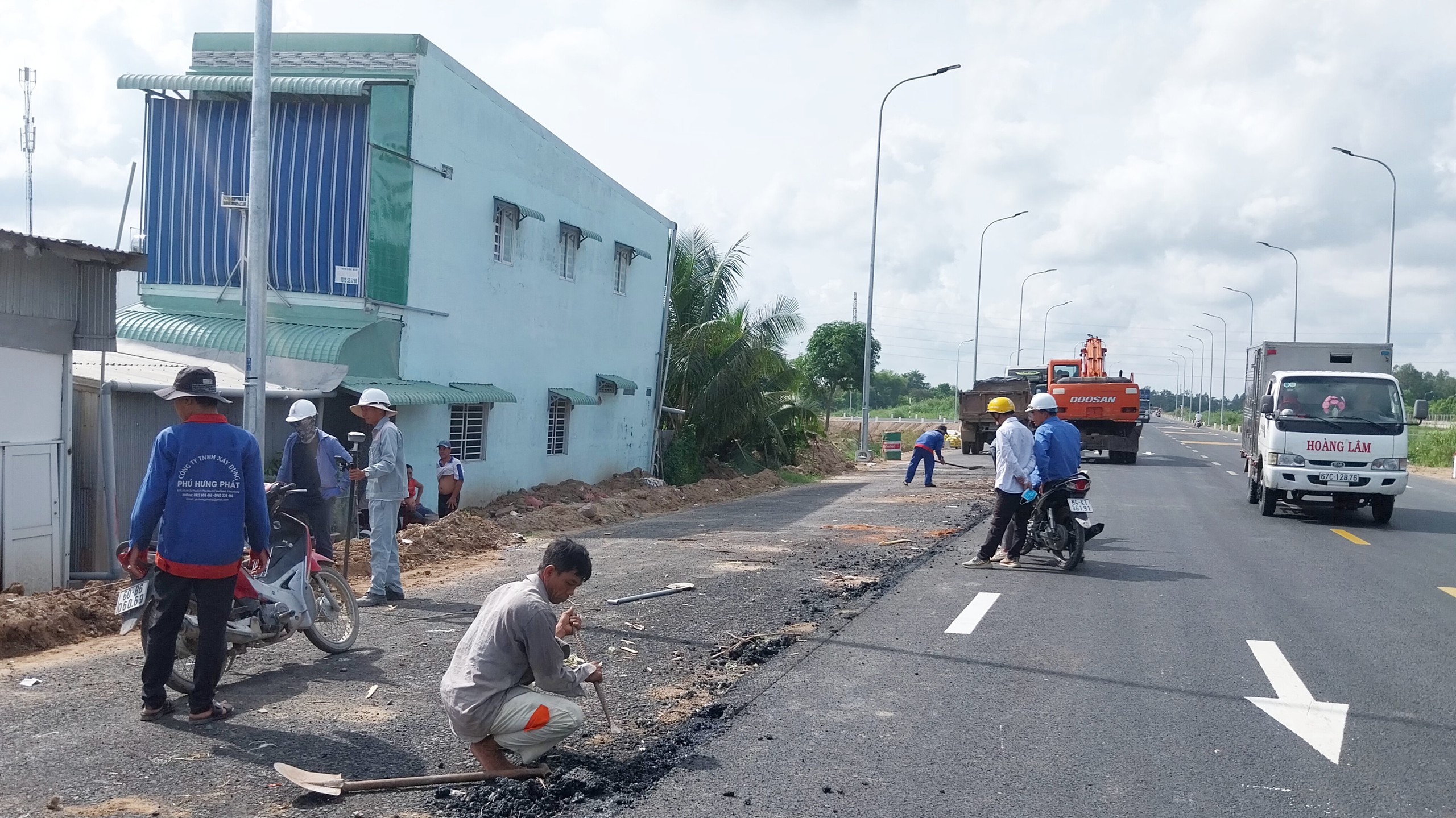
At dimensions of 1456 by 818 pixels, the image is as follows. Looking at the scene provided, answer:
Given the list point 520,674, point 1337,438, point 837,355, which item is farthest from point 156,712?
point 837,355

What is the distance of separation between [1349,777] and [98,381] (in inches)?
409

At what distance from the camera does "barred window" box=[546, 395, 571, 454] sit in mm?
21266

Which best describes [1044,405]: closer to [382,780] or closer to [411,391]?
[382,780]

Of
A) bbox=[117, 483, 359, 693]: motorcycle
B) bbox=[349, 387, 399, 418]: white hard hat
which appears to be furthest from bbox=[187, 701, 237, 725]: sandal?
bbox=[349, 387, 399, 418]: white hard hat

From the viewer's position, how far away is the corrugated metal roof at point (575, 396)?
20.9m

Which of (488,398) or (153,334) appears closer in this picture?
(153,334)

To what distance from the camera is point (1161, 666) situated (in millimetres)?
7031

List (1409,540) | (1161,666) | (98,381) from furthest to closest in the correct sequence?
1. (1409,540)
2. (98,381)
3. (1161,666)

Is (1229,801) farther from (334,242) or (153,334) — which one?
(153,334)

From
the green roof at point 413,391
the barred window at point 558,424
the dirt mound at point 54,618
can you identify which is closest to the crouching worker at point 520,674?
the dirt mound at point 54,618

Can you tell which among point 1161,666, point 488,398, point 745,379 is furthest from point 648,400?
point 1161,666

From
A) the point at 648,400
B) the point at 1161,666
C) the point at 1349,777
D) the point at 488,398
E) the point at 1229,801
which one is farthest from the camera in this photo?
the point at 648,400

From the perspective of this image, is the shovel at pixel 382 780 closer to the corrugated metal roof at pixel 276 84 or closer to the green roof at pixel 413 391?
the green roof at pixel 413 391

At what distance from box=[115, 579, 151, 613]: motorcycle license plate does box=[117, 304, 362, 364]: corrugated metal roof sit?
29.1 ft
